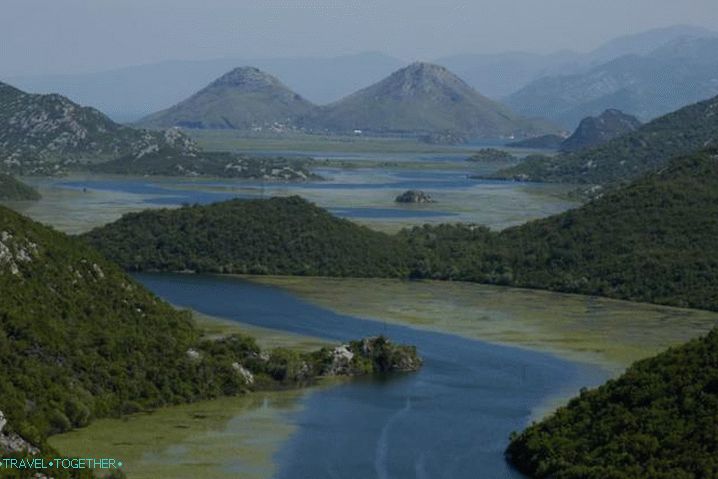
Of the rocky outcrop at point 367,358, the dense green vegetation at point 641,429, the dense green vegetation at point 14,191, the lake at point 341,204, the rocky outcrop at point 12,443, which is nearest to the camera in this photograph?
the rocky outcrop at point 12,443

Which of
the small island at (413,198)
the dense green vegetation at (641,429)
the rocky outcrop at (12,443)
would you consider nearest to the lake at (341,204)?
the small island at (413,198)

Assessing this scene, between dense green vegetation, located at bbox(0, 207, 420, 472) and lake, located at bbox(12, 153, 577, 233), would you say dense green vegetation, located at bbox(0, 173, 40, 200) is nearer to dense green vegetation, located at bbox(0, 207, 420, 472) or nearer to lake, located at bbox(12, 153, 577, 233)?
lake, located at bbox(12, 153, 577, 233)

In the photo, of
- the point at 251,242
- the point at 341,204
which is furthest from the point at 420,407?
the point at 341,204

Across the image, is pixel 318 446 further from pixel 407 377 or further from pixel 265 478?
pixel 407 377

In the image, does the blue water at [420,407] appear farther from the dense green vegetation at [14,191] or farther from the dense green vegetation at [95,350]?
the dense green vegetation at [14,191]

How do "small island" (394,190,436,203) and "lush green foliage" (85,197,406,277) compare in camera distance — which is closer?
"lush green foliage" (85,197,406,277)

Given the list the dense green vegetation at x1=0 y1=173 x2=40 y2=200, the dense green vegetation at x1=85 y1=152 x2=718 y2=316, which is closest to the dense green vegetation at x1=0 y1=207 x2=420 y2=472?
the dense green vegetation at x1=85 y1=152 x2=718 y2=316
